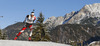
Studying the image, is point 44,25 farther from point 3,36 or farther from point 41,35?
point 3,36

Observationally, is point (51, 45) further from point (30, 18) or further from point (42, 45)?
point (30, 18)

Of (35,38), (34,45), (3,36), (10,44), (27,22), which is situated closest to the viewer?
(10,44)

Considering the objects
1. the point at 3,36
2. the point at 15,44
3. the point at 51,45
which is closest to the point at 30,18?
the point at 51,45

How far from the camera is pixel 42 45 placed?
25.3ft

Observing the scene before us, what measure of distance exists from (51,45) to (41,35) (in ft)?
108

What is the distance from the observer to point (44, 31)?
4119 cm

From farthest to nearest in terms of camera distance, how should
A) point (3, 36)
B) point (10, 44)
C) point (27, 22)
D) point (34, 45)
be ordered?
point (3, 36), point (27, 22), point (34, 45), point (10, 44)

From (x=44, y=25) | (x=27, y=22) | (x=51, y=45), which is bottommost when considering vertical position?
(x=51, y=45)

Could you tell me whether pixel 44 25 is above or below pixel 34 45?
above

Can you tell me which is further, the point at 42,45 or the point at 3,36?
the point at 3,36

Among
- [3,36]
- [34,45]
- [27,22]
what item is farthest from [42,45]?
[3,36]

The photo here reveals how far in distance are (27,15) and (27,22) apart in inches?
21.4

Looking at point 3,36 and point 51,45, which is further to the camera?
point 3,36

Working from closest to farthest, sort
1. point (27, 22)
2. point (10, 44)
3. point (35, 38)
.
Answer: point (10, 44) < point (27, 22) < point (35, 38)
